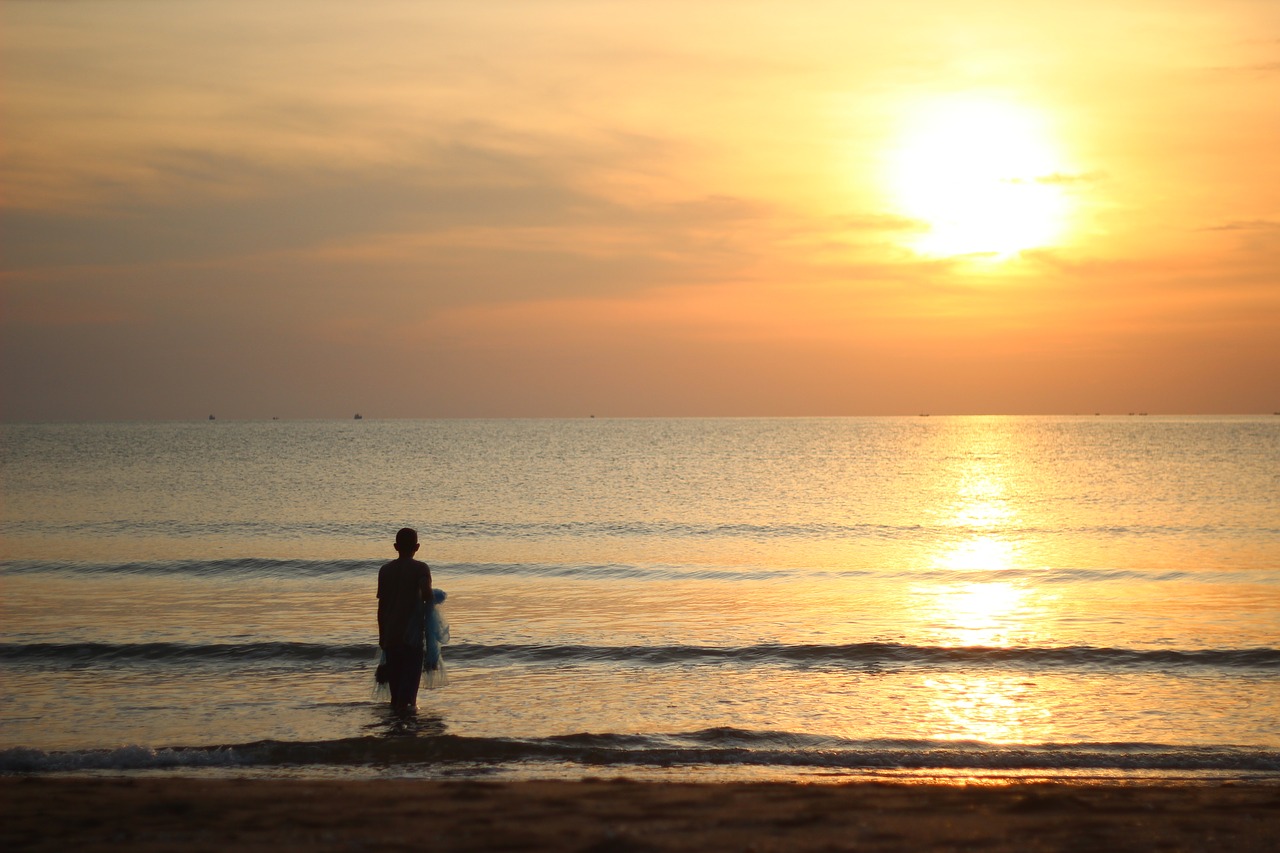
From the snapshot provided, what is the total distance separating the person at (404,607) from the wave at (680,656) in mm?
4060

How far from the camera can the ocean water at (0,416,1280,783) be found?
1020cm

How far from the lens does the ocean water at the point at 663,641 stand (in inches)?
401

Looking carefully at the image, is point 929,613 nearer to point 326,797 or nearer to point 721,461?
point 326,797

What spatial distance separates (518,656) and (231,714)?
15.2ft

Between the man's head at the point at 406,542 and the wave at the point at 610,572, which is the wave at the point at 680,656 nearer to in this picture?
the man's head at the point at 406,542

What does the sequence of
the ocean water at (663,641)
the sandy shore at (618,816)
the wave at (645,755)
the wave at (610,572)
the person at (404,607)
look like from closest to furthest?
the sandy shore at (618,816), the wave at (645,755), the ocean water at (663,641), the person at (404,607), the wave at (610,572)

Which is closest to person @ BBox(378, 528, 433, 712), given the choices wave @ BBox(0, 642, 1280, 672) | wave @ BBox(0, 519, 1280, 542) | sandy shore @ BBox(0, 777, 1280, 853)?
sandy shore @ BBox(0, 777, 1280, 853)

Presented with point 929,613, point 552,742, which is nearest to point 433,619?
point 552,742

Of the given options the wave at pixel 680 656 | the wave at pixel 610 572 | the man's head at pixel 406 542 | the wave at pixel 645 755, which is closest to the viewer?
the wave at pixel 645 755

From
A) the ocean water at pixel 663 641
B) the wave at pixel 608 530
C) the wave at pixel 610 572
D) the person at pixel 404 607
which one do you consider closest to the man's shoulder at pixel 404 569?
the person at pixel 404 607

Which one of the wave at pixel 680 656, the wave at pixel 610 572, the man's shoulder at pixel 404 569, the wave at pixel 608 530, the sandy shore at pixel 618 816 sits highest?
the man's shoulder at pixel 404 569

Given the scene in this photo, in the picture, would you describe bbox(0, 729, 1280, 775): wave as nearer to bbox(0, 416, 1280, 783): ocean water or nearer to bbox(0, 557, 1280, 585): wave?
bbox(0, 416, 1280, 783): ocean water

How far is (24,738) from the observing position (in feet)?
35.0

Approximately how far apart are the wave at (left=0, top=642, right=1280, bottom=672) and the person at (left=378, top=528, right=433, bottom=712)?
4060 millimetres
